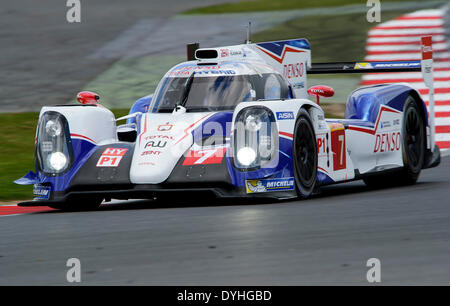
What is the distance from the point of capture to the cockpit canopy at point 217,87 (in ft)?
28.3

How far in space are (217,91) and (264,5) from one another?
718 inches

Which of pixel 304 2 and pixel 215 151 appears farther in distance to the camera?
pixel 304 2

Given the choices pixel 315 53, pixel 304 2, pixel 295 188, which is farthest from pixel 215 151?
pixel 304 2

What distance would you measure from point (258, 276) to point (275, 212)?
2.46 metres

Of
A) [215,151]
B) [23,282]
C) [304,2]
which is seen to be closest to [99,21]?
[304,2]

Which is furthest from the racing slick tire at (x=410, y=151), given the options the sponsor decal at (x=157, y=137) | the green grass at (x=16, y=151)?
the green grass at (x=16, y=151)

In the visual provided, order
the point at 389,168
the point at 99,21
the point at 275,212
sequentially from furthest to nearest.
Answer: the point at 99,21
the point at 389,168
the point at 275,212

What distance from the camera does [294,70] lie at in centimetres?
1023

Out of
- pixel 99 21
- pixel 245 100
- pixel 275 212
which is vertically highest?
pixel 99 21

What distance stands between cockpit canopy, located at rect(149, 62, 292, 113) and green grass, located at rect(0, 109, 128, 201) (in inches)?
81.4

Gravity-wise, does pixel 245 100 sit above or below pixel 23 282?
above

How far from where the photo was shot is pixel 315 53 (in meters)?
20.1
